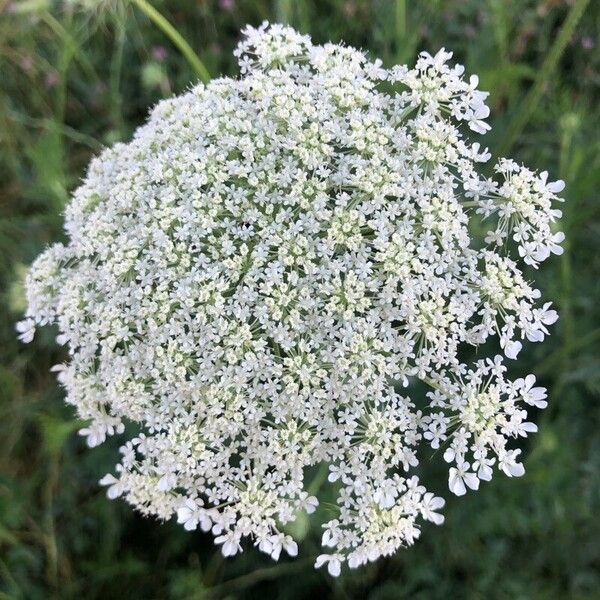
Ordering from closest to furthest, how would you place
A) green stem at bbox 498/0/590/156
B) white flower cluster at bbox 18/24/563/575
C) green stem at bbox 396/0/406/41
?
white flower cluster at bbox 18/24/563/575, green stem at bbox 498/0/590/156, green stem at bbox 396/0/406/41

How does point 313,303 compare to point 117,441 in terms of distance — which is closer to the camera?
point 313,303

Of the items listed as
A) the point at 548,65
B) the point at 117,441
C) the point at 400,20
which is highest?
the point at 400,20

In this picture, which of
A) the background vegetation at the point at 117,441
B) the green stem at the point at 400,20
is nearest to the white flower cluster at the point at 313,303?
the background vegetation at the point at 117,441

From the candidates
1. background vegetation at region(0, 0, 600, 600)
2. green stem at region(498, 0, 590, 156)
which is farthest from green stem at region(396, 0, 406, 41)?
green stem at region(498, 0, 590, 156)

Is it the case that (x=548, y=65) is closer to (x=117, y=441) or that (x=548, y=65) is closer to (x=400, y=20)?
(x=400, y=20)

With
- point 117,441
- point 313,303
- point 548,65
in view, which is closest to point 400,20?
point 548,65

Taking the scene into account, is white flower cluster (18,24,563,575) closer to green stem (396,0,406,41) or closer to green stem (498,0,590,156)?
green stem (498,0,590,156)
